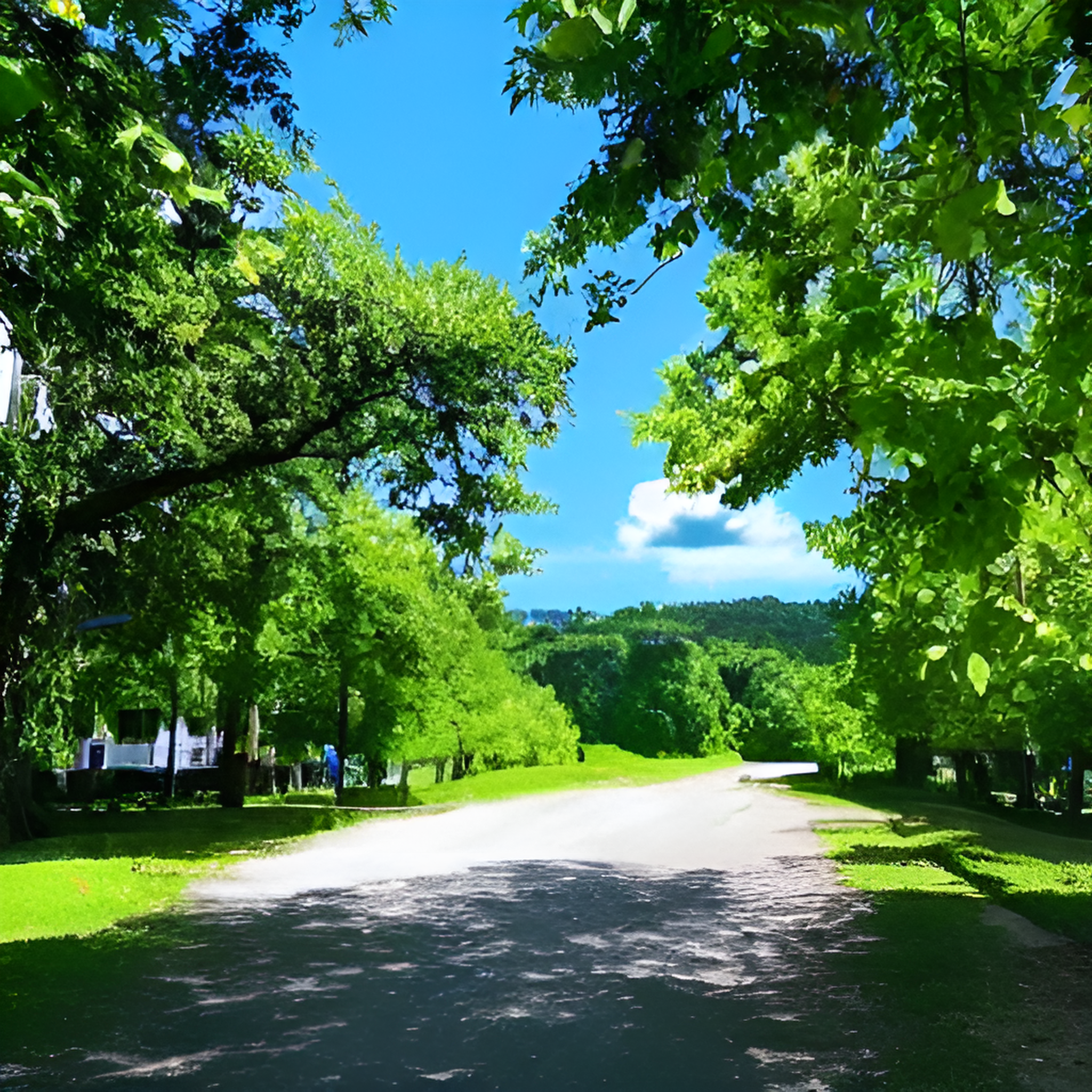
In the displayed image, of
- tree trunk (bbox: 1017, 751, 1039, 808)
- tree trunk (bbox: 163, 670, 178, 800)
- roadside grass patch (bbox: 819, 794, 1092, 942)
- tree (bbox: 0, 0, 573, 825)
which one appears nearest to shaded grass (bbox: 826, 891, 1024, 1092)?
roadside grass patch (bbox: 819, 794, 1092, 942)

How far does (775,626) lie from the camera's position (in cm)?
3131

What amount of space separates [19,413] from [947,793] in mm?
18895

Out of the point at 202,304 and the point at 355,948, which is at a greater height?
the point at 202,304

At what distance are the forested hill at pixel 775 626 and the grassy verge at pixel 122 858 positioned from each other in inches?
636

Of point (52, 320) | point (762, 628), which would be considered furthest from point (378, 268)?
point (762, 628)

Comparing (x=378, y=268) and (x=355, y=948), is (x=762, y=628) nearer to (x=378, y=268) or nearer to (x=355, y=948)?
(x=378, y=268)

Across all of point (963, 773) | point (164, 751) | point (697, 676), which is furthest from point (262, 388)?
point (164, 751)

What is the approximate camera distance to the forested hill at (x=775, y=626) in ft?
98.5

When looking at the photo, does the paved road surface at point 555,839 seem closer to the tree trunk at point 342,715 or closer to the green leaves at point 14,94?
the tree trunk at point 342,715

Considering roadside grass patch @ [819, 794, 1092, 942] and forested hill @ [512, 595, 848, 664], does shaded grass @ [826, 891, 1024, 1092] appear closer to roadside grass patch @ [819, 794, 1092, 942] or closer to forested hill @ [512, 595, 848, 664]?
roadside grass patch @ [819, 794, 1092, 942]

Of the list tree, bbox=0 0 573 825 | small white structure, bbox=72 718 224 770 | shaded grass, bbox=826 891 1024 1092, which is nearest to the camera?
shaded grass, bbox=826 891 1024 1092

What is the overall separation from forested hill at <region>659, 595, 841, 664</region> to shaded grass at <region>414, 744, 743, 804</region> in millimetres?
4196

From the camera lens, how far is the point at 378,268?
12641 mm

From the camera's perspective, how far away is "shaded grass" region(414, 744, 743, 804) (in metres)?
22.8
